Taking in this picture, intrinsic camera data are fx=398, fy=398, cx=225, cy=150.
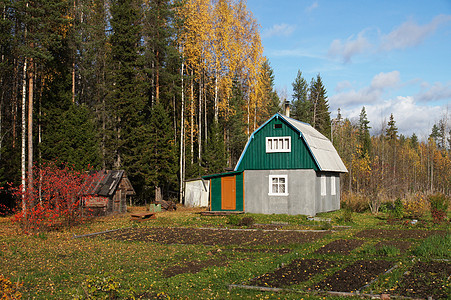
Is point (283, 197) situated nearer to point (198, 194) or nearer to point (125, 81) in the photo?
point (198, 194)

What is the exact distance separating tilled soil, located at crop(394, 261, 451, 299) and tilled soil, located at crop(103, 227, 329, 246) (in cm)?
533

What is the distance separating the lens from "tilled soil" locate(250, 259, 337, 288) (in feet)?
28.9

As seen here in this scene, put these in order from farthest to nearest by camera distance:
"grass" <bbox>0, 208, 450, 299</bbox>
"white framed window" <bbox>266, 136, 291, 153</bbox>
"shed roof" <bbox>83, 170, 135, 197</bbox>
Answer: "shed roof" <bbox>83, 170, 135, 197</bbox>, "white framed window" <bbox>266, 136, 291, 153</bbox>, "grass" <bbox>0, 208, 450, 299</bbox>

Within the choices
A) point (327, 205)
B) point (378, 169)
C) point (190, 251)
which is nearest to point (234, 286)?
point (190, 251)

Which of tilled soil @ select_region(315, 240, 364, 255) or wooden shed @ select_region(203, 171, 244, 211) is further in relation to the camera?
wooden shed @ select_region(203, 171, 244, 211)

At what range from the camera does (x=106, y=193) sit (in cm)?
2527

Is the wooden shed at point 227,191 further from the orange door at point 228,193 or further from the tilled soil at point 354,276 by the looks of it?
the tilled soil at point 354,276

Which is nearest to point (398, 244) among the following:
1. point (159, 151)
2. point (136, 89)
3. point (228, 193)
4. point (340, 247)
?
point (340, 247)

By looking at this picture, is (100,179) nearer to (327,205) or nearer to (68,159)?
(68,159)

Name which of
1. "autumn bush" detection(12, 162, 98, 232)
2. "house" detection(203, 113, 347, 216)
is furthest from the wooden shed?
"autumn bush" detection(12, 162, 98, 232)

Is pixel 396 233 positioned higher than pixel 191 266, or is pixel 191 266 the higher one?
pixel 191 266

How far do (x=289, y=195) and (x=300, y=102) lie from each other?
3476 centimetres

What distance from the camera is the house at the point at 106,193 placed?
2544 centimetres

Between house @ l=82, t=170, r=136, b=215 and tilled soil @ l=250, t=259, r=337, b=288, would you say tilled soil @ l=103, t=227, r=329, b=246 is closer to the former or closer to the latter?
tilled soil @ l=250, t=259, r=337, b=288
